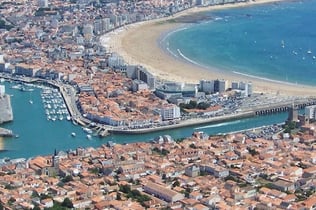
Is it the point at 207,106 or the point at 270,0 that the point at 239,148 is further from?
the point at 270,0

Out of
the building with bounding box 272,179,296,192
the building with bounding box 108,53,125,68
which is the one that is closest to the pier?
the building with bounding box 108,53,125,68

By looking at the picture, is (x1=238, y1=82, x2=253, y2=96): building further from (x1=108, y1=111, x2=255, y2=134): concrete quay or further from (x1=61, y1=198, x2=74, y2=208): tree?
(x1=61, y1=198, x2=74, y2=208): tree

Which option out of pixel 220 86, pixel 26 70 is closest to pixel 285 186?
pixel 220 86

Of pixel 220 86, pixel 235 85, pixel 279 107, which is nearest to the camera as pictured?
pixel 279 107

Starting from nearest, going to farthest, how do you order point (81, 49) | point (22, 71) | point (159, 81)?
point (159, 81), point (22, 71), point (81, 49)

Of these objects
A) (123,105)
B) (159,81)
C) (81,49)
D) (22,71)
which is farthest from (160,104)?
(81,49)

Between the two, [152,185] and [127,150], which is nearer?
[152,185]

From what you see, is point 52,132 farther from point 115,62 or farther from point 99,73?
point 115,62
